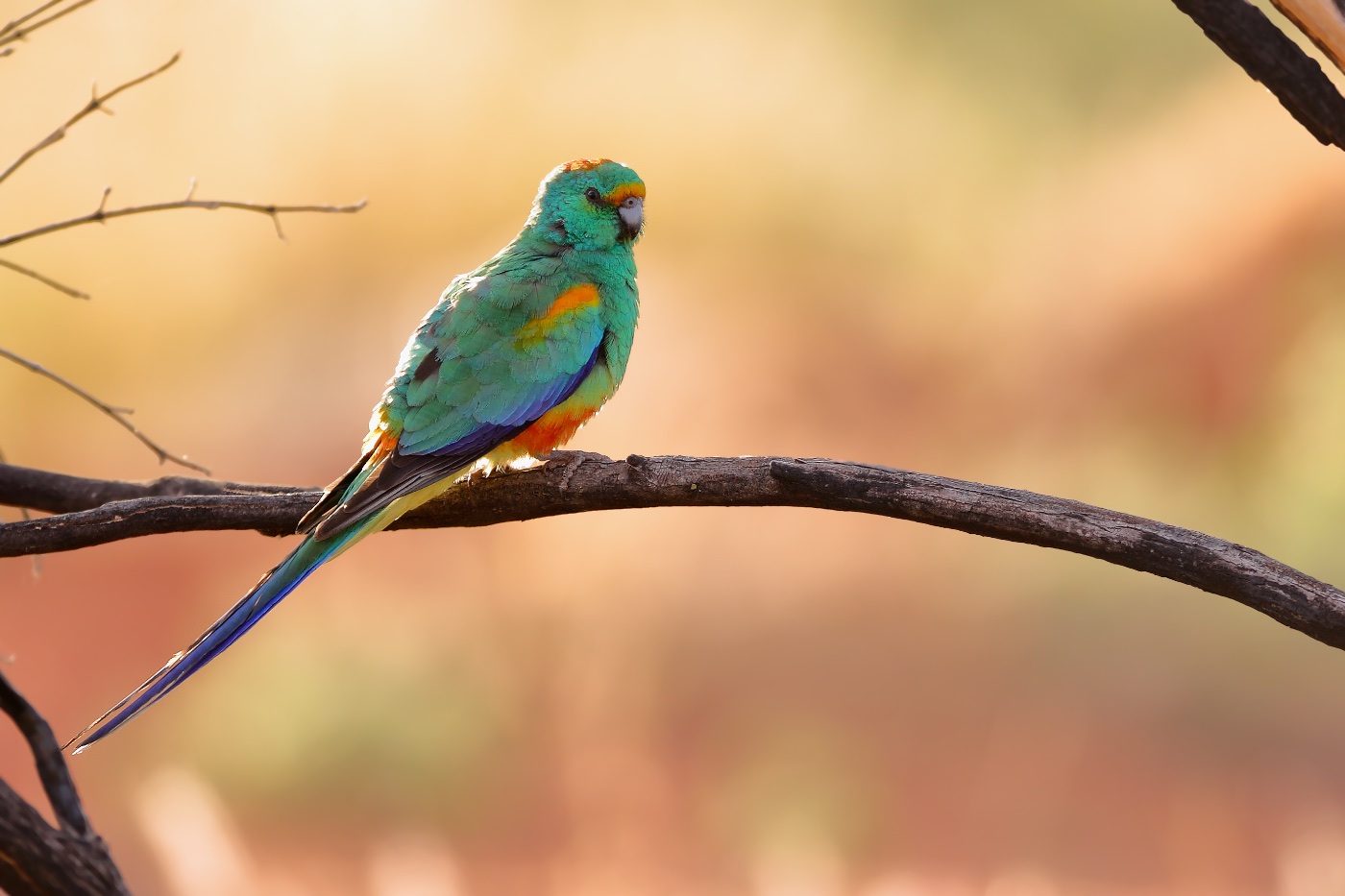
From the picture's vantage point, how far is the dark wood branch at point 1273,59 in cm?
199

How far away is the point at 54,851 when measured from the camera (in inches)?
71.9

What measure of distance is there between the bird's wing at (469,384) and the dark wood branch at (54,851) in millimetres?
631

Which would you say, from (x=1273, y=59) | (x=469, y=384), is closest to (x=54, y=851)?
(x=469, y=384)

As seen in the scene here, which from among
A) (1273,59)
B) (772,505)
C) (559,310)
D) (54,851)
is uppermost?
(1273,59)

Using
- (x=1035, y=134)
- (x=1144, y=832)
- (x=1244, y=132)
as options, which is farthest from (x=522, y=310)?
(x=1244, y=132)

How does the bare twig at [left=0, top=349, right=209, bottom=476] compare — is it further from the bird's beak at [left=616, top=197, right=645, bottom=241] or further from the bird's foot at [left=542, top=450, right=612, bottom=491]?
the bird's beak at [left=616, top=197, right=645, bottom=241]

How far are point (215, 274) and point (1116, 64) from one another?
5.14 m

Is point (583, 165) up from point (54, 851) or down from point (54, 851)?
up

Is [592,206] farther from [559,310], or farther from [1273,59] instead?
[1273,59]

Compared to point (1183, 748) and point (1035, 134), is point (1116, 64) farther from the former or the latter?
point (1183, 748)

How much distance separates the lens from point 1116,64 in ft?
21.1

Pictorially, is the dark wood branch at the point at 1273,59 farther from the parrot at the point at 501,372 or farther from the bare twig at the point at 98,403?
the bare twig at the point at 98,403

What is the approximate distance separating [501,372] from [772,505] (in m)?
0.77

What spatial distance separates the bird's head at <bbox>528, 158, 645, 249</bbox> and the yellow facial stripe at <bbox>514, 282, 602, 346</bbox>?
23 cm
